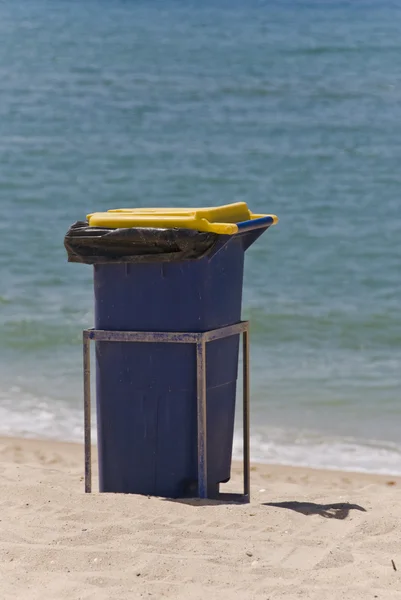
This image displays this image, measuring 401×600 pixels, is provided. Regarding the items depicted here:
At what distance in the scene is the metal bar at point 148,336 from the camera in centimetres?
441

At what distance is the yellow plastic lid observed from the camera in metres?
4.36

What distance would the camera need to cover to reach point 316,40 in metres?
31.0

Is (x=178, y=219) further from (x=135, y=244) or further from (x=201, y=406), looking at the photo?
(x=201, y=406)

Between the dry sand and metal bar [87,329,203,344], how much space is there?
24.0 inches

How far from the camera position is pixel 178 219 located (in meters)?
4.39

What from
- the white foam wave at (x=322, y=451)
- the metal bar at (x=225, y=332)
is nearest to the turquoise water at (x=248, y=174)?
the white foam wave at (x=322, y=451)

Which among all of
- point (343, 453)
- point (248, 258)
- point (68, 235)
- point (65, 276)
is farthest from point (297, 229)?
point (68, 235)

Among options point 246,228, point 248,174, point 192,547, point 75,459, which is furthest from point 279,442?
point 248,174

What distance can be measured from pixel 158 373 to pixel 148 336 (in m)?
0.16

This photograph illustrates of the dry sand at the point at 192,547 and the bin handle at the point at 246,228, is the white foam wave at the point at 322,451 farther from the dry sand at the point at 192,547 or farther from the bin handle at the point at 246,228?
the bin handle at the point at 246,228

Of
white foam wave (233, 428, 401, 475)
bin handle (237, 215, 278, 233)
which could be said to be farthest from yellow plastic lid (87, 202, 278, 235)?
white foam wave (233, 428, 401, 475)

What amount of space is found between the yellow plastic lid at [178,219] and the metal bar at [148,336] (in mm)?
408

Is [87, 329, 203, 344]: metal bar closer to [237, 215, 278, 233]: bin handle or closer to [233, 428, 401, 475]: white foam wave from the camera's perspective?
[237, 215, 278, 233]: bin handle

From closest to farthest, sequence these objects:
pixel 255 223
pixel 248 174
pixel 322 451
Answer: pixel 255 223 → pixel 322 451 → pixel 248 174
